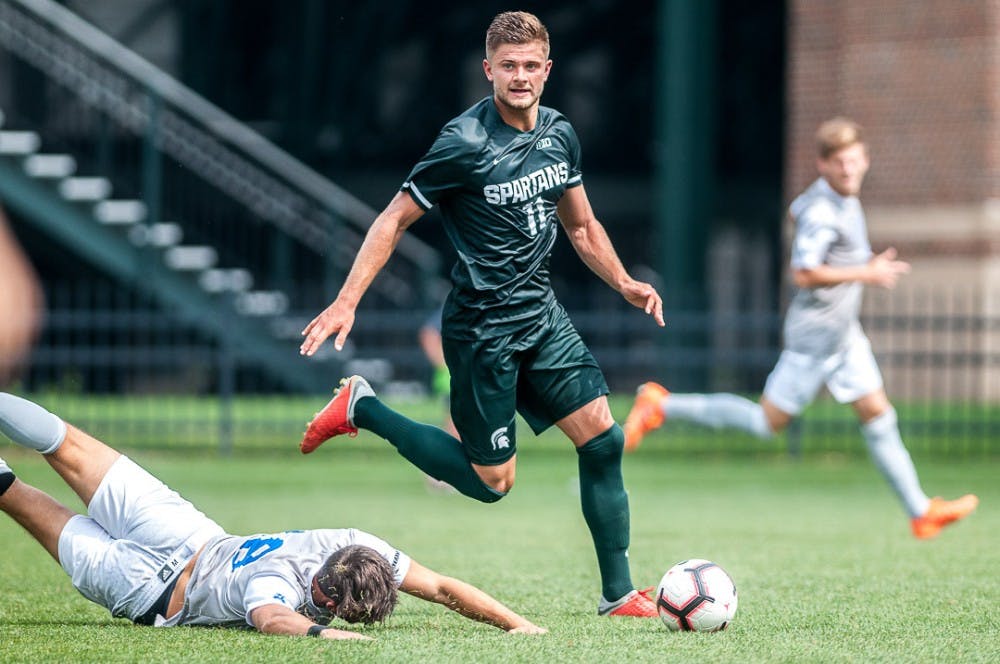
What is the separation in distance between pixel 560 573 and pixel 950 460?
8970 millimetres

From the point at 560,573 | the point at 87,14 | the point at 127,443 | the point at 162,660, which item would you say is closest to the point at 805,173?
the point at 127,443

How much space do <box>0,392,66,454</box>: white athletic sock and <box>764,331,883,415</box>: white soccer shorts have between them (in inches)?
185

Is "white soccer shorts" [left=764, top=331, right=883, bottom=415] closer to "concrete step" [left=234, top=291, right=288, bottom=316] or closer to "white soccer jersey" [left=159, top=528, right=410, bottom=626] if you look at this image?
"white soccer jersey" [left=159, top=528, right=410, bottom=626]

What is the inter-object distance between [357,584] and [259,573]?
39cm

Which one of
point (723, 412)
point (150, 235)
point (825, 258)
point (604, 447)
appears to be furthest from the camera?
point (150, 235)

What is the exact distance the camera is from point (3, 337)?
4.28 meters

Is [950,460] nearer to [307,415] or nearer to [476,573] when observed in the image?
[307,415]

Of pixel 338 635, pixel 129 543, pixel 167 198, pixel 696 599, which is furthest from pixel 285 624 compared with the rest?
pixel 167 198

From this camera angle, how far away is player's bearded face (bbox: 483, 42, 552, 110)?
6297 mm

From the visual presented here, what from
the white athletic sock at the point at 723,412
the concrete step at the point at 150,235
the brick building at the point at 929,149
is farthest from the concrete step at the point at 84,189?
the white athletic sock at the point at 723,412

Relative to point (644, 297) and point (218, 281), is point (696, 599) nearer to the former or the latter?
point (644, 297)

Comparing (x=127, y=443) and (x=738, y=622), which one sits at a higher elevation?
(x=738, y=622)

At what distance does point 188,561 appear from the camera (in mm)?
6242

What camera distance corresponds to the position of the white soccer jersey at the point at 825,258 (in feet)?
31.0
